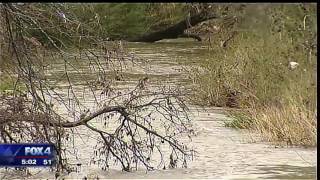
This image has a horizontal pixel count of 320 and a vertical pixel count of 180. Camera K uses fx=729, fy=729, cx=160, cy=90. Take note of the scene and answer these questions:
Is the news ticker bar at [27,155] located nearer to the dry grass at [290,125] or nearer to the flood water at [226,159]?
the flood water at [226,159]

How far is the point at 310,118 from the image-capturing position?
8773 mm

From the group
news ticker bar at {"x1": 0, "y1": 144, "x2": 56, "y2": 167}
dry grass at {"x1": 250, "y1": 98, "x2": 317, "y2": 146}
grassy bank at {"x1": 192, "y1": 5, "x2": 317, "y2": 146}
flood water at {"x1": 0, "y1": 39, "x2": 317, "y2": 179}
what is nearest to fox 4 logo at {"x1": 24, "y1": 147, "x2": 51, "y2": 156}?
news ticker bar at {"x1": 0, "y1": 144, "x2": 56, "y2": 167}

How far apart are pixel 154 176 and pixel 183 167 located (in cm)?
51

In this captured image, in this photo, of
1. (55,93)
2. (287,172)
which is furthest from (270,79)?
(55,93)

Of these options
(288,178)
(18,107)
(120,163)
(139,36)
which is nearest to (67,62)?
(18,107)

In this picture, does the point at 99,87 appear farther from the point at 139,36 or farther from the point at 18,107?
the point at 139,36

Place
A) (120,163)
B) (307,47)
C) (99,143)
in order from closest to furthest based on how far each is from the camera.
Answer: (120,163) → (99,143) → (307,47)

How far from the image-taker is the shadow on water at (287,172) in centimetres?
767

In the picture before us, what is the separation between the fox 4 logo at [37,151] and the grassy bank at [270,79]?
306 cm

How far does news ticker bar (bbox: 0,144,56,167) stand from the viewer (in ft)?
22.6

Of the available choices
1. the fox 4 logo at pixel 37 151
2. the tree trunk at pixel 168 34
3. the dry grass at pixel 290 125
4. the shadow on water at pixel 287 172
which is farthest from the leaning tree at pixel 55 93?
the tree trunk at pixel 168 34

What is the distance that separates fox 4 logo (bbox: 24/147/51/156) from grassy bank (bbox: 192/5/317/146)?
3060mm

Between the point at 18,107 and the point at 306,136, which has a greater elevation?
the point at 18,107

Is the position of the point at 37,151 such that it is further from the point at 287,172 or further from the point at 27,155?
the point at 287,172
